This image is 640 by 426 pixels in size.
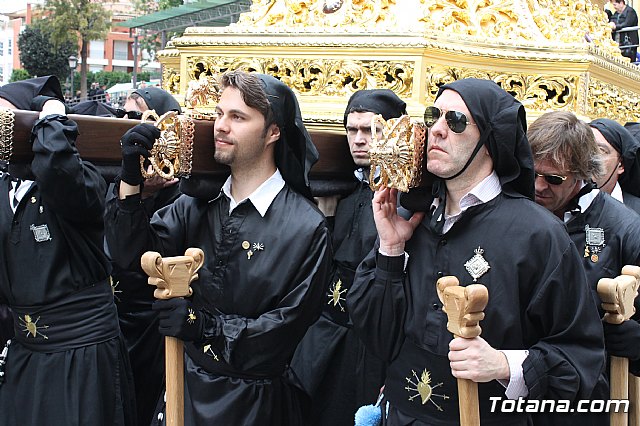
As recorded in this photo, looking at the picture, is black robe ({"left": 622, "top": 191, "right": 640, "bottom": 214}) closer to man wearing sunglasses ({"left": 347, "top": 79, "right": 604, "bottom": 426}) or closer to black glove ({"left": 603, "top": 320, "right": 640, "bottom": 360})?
black glove ({"left": 603, "top": 320, "right": 640, "bottom": 360})

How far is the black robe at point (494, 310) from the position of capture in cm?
254

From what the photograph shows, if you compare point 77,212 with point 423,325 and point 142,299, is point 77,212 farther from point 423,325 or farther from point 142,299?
point 423,325

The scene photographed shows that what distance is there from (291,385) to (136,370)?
1550mm

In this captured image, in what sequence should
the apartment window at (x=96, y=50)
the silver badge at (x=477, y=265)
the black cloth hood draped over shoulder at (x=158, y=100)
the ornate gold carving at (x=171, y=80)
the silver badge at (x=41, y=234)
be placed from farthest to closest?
the apartment window at (x=96, y=50) → the ornate gold carving at (x=171, y=80) → the black cloth hood draped over shoulder at (x=158, y=100) → the silver badge at (x=41, y=234) → the silver badge at (x=477, y=265)

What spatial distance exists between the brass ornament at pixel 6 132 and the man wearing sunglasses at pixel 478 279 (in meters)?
1.46

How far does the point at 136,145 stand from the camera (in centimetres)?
303

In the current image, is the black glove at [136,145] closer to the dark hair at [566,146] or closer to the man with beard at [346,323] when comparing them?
the man with beard at [346,323]

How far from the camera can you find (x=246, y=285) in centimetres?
320

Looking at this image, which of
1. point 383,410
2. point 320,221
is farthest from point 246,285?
point 383,410

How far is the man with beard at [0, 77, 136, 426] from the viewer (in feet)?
11.7

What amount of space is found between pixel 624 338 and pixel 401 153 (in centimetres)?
103

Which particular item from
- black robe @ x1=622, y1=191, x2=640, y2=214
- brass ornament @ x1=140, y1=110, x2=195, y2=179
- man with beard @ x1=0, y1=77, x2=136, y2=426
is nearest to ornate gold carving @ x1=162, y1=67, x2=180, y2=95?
man with beard @ x1=0, y1=77, x2=136, y2=426

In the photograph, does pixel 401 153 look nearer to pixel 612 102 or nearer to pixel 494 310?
pixel 494 310

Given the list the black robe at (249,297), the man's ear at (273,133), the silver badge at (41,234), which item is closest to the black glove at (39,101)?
the silver badge at (41,234)
